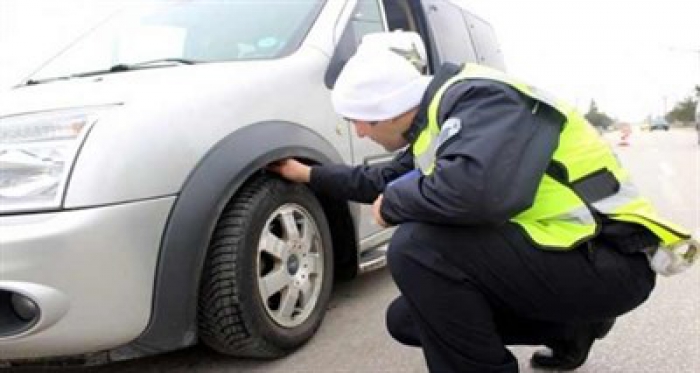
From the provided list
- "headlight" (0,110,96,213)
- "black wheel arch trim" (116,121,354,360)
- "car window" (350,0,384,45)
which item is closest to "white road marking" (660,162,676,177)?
"car window" (350,0,384,45)

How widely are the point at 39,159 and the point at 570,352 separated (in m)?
1.73

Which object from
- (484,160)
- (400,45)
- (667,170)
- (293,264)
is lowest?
(667,170)

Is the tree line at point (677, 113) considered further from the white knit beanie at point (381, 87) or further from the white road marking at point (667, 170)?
the white knit beanie at point (381, 87)

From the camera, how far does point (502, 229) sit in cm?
189

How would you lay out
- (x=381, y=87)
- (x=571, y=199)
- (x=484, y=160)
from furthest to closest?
(x=381, y=87), (x=571, y=199), (x=484, y=160)

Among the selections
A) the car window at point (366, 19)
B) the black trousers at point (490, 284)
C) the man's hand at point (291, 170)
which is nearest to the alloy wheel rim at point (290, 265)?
the man's hand at point (291, 170)

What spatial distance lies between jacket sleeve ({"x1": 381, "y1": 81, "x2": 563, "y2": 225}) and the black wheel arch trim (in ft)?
2.37

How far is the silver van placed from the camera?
204cm

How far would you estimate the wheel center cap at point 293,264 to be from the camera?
2652 mm

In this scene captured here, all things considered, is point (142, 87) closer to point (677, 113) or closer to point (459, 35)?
point (459, 35)

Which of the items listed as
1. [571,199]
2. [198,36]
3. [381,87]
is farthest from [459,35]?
[571,199]

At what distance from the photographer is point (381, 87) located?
1.98 meters

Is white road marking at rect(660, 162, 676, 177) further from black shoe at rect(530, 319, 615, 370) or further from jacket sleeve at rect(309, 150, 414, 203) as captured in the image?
jacket sleeve at rect(309, 150, 414, 203)

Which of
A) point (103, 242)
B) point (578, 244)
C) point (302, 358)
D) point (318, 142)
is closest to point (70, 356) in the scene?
point (103, 242)
